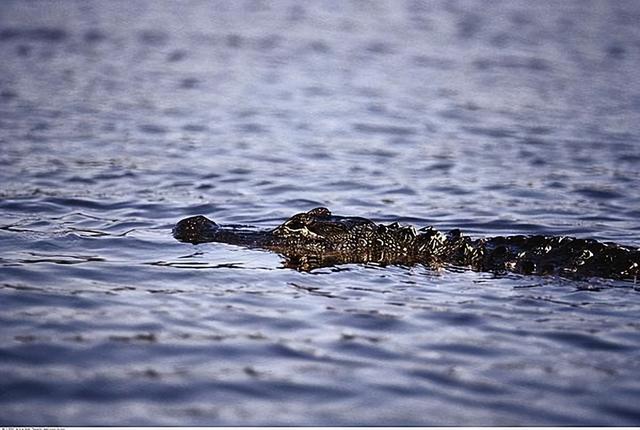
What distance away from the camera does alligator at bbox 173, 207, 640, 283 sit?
315 inches

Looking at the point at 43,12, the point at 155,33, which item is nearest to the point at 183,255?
the point at 155,33

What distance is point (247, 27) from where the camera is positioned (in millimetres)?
24688

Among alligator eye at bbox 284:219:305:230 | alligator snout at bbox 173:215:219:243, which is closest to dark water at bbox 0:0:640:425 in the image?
alligator snout at bbox 173:215:219:243

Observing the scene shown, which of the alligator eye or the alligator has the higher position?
the alligator eye

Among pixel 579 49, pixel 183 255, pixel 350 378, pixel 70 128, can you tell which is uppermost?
pixel 579 49

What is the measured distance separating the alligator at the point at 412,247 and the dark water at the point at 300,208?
0.21 metres

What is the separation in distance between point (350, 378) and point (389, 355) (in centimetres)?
49

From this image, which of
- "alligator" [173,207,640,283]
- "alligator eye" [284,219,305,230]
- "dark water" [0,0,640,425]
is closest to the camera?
"dark water" [0,0,640,425]

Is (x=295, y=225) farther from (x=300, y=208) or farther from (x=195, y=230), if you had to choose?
(x=300, y=208)

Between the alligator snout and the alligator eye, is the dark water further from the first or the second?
the alligator eye

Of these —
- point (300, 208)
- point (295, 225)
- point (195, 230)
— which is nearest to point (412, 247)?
point (295, 225)

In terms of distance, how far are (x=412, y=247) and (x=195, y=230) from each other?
1.91 meters

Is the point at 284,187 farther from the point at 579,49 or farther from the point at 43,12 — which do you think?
the point at 43,12

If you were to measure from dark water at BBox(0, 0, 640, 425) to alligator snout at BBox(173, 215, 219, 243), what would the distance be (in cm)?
11
